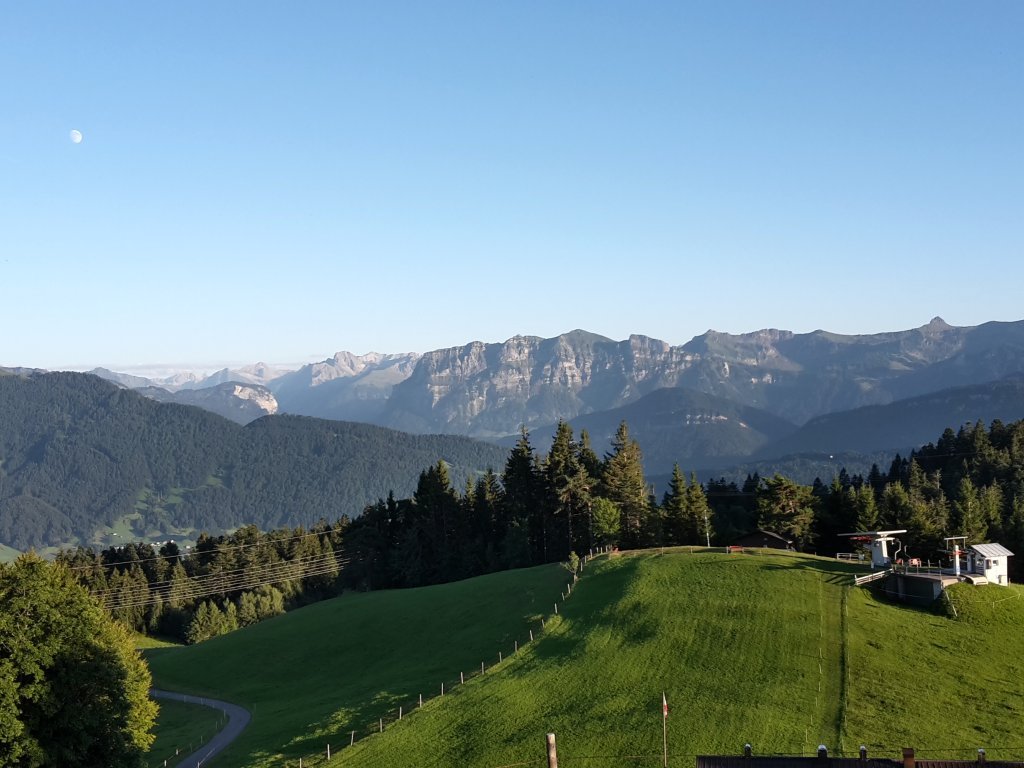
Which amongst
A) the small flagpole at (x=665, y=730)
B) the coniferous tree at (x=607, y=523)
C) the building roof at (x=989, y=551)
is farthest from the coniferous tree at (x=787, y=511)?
the small flagpole at (x=665, y=730)

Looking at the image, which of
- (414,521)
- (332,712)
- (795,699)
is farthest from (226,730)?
(414,521)

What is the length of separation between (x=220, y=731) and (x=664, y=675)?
36573mm

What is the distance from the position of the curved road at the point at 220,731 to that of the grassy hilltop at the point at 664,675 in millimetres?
1647

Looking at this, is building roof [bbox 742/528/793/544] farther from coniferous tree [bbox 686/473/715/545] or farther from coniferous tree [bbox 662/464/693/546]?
coniferous tree [bbox 662/464/693/546]

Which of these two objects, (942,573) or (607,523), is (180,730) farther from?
(942,573)

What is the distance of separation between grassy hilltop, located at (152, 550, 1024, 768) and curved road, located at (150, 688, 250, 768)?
5.40 ft

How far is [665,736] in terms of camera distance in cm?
5391

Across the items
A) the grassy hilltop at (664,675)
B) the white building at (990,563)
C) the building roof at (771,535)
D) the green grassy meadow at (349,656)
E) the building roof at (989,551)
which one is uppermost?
the building roof at (989,551)

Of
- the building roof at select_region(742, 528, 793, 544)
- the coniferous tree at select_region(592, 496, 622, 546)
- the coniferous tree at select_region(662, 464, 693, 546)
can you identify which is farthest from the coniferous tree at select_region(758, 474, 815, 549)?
the coniferous tree at select_region(592, 496, 622, 546)

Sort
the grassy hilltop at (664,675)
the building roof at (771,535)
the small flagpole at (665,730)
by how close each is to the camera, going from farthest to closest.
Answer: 1. the building roof at (771,535)
2. the grassy hilltop at (664,675)
3. the small flagpole at (665,730)

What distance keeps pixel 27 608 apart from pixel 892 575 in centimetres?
6451

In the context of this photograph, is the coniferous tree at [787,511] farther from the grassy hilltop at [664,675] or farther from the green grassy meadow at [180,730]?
the green grassy meadow at [180,730]

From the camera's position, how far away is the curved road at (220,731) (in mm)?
68956

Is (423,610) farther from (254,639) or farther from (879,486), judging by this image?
(879,486)
